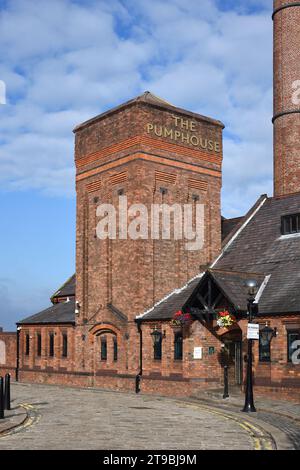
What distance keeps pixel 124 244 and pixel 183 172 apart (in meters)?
5.00

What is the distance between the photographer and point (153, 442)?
13922 millimetres

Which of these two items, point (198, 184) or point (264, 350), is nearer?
point (264, 350)

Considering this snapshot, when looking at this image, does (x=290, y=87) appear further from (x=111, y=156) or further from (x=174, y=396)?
(x=174, y=396)

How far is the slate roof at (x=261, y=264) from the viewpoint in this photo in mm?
24875

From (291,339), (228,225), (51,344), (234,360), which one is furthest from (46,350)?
(291,339)

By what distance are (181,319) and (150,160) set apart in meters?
8.69

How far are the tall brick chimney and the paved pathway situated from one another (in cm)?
1807

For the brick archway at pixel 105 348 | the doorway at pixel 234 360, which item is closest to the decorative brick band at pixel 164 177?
the brick archway at pixel 105 348

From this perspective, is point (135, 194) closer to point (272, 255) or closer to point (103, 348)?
point (272, 255)

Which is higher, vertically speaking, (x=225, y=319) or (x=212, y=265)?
(x=212, y=265)

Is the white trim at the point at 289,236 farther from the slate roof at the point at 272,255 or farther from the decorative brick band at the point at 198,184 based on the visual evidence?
the decorative brick band at the point at 198,184

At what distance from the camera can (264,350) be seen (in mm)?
24750

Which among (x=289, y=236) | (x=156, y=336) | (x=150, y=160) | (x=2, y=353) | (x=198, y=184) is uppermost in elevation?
(x=150, y=160)

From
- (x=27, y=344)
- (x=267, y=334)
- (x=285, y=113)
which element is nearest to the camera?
(x=267, y=334)
